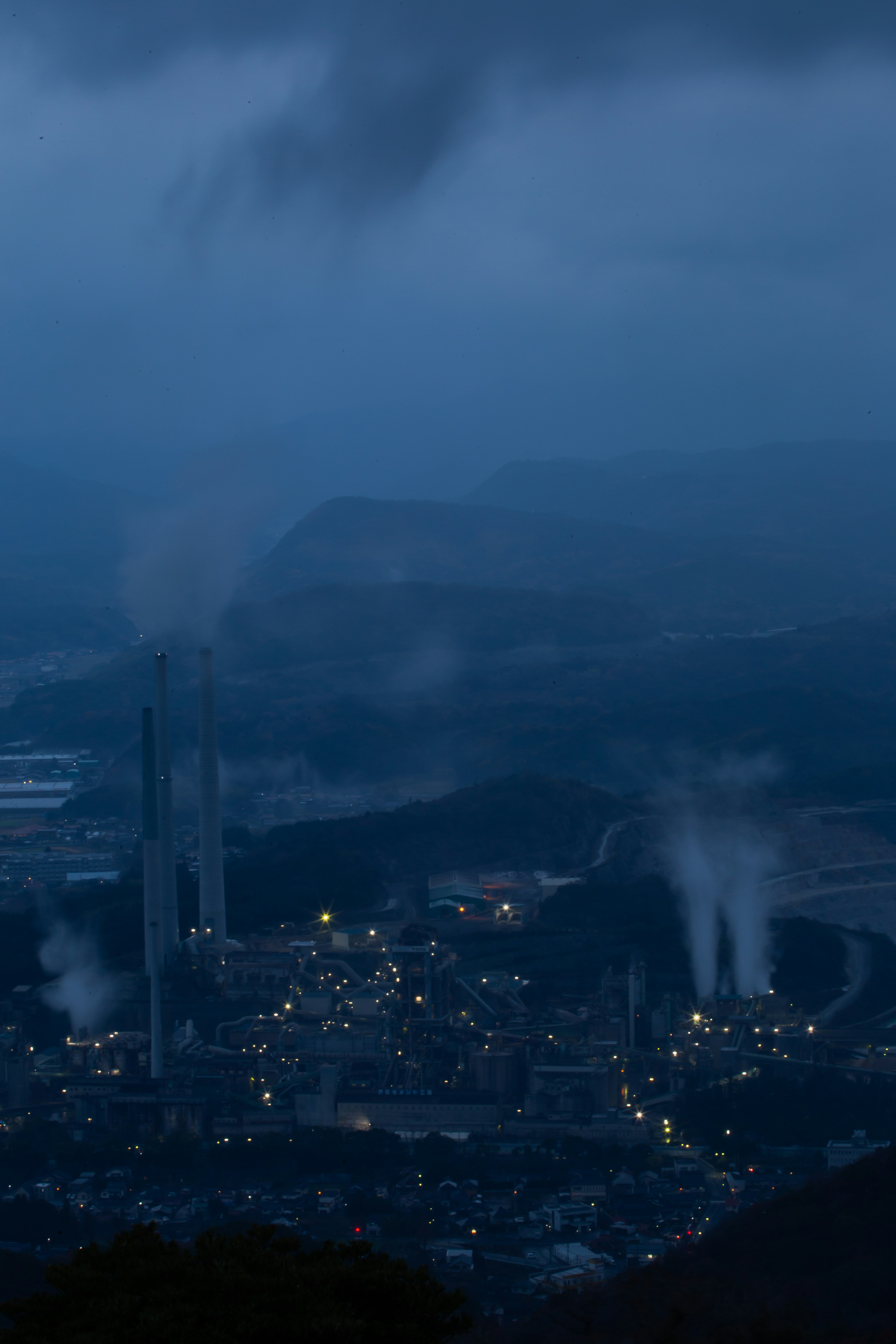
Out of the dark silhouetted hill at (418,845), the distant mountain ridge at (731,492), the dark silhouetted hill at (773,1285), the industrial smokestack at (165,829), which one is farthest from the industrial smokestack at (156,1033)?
the distant mountain ridge at (731,492)

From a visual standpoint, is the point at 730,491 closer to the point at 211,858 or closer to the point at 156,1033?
the point at 211,858

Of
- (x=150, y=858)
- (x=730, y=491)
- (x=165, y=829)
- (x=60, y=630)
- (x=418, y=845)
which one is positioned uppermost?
(x=730, y=491)

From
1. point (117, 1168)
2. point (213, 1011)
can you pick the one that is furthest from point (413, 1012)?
point (117, 1168)

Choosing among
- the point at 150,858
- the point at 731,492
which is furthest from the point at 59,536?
the point at 150,858

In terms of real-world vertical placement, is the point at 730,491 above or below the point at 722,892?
above

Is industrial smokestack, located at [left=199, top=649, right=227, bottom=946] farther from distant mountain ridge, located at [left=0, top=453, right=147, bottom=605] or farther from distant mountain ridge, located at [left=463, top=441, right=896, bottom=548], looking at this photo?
distant mountain ridge, located at [left=463, top=441, right=896, bottom=548]

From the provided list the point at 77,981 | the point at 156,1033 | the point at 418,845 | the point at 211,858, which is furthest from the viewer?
the point at 418,845

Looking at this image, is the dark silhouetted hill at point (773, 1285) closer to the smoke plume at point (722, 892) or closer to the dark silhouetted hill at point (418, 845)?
the smoke plume at point (722, 892)

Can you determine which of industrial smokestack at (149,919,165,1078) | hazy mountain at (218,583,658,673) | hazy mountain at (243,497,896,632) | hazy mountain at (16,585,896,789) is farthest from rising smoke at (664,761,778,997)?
hazy mountain at (243,497,896,632)
